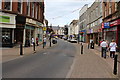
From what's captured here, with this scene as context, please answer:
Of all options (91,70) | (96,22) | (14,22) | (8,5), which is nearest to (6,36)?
(14,22)

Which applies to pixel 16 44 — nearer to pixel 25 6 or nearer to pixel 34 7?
pixel 25 6

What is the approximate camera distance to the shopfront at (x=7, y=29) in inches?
811

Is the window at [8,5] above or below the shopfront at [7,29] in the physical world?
above

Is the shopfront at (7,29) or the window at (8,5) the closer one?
the shopfront at (7,29)

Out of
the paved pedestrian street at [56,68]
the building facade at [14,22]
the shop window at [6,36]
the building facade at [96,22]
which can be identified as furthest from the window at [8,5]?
the building facade at [96,22]

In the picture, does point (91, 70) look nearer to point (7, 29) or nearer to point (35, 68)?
point (35, 68)

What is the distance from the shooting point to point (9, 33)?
71.4ft

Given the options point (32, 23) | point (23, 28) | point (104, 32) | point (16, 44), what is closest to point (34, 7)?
point (32, 23)

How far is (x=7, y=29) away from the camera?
70.6 ft

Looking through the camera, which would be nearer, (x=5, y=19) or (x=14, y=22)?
(x=5, y=19)

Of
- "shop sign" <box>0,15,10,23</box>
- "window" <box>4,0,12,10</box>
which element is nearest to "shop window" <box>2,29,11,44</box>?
"shop sign" <box>0,15,10,23</box>

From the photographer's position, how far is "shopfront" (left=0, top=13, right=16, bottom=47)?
20594 millimetres

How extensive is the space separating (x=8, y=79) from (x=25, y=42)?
61.1ft

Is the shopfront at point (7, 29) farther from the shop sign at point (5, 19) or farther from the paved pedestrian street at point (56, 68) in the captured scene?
the paved pedestrian street at point (56, 68)
